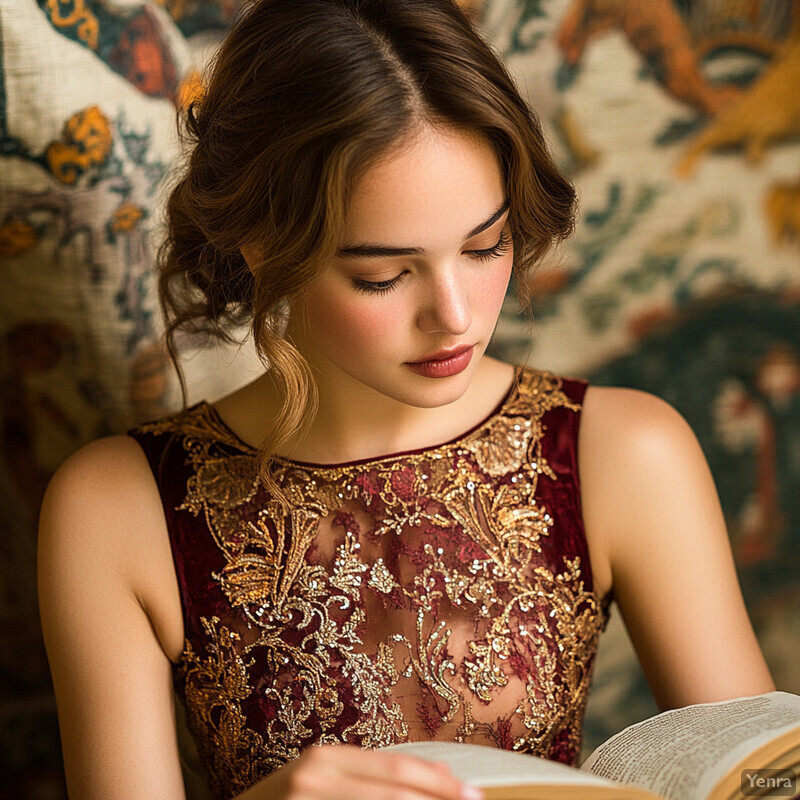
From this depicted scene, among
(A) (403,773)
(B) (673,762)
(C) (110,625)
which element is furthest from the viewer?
(C) (110,625)

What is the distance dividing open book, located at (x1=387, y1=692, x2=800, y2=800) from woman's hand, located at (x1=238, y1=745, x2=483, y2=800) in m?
0.02

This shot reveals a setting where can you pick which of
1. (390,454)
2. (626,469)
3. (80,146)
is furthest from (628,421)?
(80,146)

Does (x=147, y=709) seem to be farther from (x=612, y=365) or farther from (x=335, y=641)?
(x=612, y=365)

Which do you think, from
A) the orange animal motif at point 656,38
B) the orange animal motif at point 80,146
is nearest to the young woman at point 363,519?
the orange animal motif at point 80,146

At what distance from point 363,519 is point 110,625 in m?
0.32

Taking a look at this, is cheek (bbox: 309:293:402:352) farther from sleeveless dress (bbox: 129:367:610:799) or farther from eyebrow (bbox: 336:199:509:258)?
sleeveless dress (bbox: 129:367:610:799)

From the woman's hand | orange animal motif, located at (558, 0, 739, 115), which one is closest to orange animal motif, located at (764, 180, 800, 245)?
orange animal motif, located at (558, 0, 739, 115)

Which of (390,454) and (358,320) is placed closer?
(358,320)

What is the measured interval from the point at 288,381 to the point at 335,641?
1.01ft

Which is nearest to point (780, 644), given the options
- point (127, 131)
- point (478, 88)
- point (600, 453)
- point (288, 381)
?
point (600, 453)

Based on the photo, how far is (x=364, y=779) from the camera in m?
0.76

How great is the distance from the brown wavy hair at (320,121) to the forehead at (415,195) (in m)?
0.01

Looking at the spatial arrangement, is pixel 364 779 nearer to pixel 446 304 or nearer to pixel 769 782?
pixel 769 782

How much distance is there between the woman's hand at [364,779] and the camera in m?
0.73
